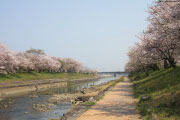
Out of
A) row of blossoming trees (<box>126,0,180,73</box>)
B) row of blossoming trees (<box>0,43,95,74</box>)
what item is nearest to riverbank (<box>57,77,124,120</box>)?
row of blossoming trees (<box>126,0,180,73</box>)

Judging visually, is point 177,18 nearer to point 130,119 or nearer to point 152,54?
point 130,119

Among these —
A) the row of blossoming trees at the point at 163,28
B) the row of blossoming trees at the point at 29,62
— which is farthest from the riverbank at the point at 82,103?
the row of blossoming trees at the point at 29,62

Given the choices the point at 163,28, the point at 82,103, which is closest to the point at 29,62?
the point at 82,103

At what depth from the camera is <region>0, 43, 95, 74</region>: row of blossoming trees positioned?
176ft

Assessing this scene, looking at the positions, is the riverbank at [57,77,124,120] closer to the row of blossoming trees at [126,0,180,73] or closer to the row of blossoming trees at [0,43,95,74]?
the row of blossoming trees at [126,0,180,73]

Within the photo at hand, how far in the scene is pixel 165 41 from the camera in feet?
76.7

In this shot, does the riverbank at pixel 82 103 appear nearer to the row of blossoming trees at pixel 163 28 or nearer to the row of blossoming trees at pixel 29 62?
the row of blossoming trees at pixel 163 28

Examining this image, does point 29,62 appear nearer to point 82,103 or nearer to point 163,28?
point 82,103

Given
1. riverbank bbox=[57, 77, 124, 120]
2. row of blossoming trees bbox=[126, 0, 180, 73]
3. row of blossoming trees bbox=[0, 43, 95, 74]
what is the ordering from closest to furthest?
riverbank bbox=[57, 77, 124, 120]
row of blossoming trees bbox=[126, 0, 180, 73]
row of blossoming trees bbox=[0, 43, 95, 74]

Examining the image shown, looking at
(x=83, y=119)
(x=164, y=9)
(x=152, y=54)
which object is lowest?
(x=83, y=119)

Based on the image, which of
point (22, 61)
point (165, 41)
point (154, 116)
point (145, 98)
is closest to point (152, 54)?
point (165, 41)

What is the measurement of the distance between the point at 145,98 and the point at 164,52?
13486mm

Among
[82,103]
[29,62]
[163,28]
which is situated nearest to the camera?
[82,103]

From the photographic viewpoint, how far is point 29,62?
72.6 meters
